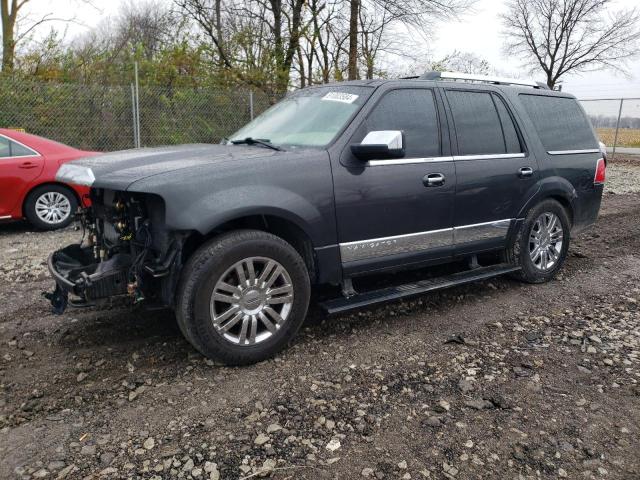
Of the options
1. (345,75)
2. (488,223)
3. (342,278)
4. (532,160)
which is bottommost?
(342,278)

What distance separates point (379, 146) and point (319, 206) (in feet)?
1.89

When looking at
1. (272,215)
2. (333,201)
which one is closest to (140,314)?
(272,215)

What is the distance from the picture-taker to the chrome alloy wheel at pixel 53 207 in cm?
745

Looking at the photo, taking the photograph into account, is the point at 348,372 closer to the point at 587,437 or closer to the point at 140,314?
the point at 587,437

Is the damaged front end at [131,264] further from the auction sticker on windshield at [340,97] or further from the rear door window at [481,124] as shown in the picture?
the rear door window at [481,124]

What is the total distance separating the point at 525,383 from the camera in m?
3.23

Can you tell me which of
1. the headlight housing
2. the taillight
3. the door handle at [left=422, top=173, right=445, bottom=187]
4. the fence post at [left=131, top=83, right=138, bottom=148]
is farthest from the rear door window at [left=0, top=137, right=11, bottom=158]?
the taillight

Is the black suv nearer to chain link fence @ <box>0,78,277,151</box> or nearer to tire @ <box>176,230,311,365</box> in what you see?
tire @ <box>176,230,311,365</box>

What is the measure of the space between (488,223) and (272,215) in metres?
2.13

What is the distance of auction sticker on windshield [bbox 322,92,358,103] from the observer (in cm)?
406

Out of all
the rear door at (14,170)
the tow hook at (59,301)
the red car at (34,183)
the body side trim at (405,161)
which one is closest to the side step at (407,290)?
the body side trim at (405,161)

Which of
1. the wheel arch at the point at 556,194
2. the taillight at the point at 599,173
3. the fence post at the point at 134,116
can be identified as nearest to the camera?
the wheel arch at the point at 556,194

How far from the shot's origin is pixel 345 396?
307cm

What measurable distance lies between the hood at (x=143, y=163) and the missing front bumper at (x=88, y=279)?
0.50 metres
